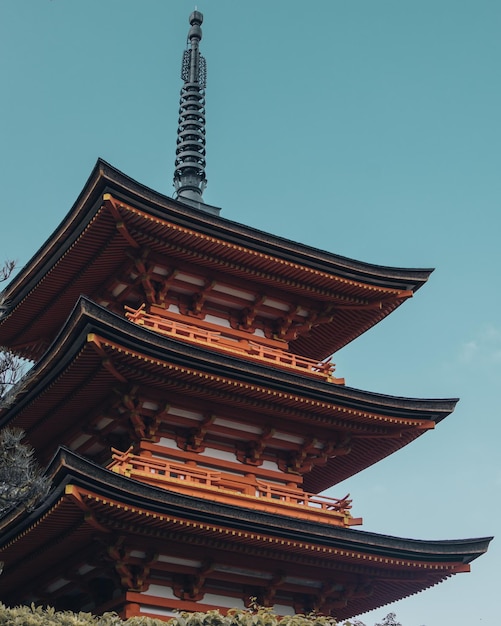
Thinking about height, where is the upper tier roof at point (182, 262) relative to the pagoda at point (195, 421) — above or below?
above

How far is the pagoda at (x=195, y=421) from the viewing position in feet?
62.4

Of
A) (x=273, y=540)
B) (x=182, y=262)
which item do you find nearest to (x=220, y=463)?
(x=273, y=540)

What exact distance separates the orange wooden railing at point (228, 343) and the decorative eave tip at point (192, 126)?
15.7 ft

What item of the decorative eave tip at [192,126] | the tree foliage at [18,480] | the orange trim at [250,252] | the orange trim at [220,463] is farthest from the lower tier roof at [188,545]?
the decorative eave tip at [192,126]

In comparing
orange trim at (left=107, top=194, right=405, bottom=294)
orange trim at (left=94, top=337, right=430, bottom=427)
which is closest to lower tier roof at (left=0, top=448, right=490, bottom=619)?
orange trim at (left=94, top=337, right=430, bottom=427)

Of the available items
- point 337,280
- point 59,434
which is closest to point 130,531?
point 59,434

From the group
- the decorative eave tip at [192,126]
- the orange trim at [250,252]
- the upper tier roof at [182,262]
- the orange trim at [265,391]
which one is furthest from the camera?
A: the decorative eave tip at [192,126]

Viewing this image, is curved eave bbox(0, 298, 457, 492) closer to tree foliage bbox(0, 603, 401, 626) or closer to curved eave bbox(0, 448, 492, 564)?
curved eave bbox(0, 448, 492, 564)

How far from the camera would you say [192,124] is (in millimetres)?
30484

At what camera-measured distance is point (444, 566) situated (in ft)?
73.4

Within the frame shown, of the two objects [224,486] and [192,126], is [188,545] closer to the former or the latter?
[224,486]

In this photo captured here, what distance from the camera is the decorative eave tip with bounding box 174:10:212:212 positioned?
28.3 meters

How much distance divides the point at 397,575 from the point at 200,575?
5.69 metres

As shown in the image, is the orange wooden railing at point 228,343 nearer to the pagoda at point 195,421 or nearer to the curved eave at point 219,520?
the pagoda at point 195,421
